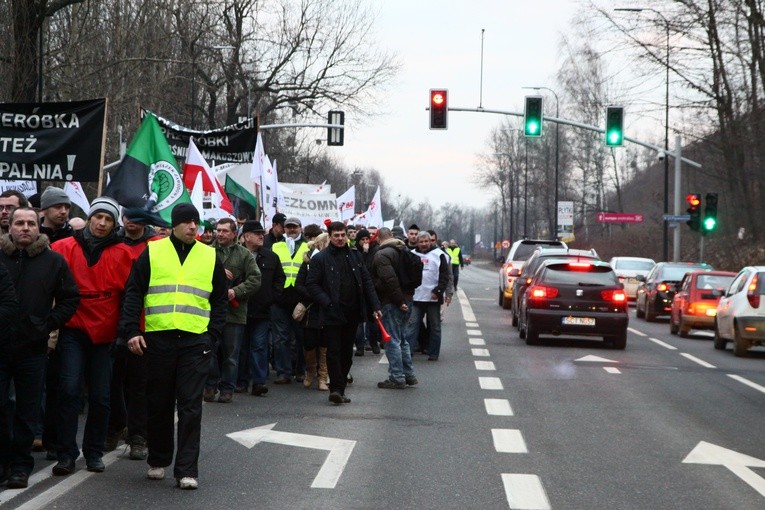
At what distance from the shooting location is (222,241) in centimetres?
1306

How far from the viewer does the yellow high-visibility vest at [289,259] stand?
1480 cm

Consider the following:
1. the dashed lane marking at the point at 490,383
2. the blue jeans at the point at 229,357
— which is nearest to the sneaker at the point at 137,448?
the blue jeans at the point at 229,357

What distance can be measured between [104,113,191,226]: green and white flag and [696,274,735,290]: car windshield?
1504 centimetres

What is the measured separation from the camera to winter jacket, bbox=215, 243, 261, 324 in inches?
508

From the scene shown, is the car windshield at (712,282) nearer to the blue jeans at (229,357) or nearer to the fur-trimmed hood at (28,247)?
the blue jeans at (229,357)

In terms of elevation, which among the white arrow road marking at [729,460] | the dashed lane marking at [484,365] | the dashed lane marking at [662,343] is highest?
the white arrow road marking at [729,460]

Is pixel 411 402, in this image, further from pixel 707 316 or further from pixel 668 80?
pixel 668 80

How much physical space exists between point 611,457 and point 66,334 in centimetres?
404

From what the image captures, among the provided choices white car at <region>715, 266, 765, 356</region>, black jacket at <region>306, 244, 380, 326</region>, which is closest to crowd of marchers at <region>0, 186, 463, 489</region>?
black jacket at <region>306, 244, 380, 326</region>

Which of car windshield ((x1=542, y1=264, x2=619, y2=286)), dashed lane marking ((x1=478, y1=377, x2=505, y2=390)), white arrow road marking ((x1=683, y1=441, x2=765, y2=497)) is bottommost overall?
dashed lane marking ((x1=478, y1=377, x2=505, y2=390))

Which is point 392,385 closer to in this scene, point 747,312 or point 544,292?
point 544,292

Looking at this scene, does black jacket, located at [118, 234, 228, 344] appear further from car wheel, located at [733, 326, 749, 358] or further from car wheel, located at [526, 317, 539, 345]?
car wheel, located at [733, 326, 749, 358]

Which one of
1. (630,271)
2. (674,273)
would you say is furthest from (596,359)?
(630,271)

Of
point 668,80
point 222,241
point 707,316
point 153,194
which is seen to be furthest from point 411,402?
point 668,80
